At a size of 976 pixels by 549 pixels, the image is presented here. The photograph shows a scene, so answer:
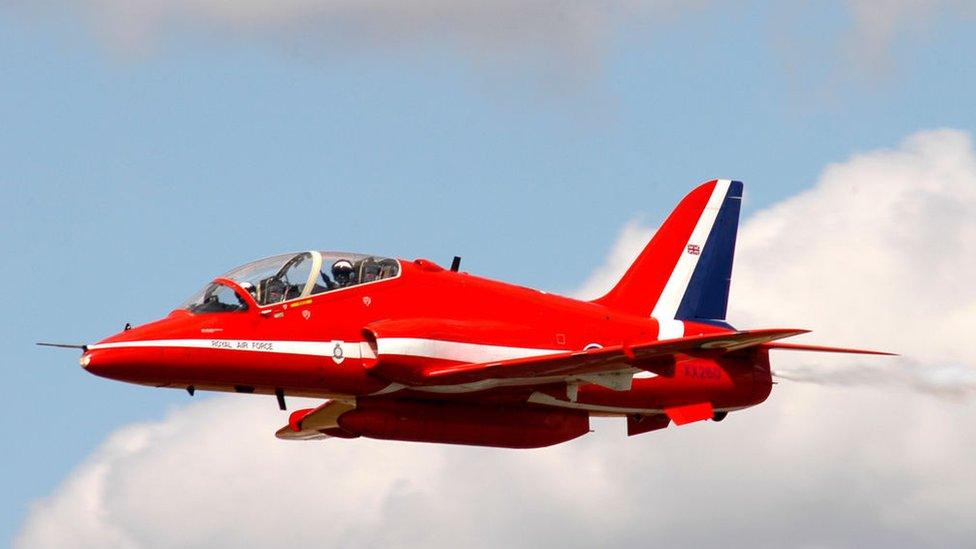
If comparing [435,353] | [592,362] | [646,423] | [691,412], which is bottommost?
[646,423]

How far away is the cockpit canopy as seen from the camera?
1428 inches

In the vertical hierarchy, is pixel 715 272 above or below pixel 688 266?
below

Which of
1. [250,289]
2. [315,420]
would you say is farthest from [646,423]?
[250,289]

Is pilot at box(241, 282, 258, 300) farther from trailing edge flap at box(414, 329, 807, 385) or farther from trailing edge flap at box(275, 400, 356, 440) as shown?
trailing edge flap at box(275, 400, 356, 440)

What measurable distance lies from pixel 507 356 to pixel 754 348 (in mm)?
5812

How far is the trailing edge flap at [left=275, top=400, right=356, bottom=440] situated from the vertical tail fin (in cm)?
624

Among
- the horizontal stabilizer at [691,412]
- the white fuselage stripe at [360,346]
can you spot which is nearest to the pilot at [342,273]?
the white fuselage stripe at [360,346]

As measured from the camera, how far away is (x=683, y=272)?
42562 mm

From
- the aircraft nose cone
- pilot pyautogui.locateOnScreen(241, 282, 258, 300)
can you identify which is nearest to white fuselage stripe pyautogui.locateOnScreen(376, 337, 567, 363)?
pilot pyautogui.locateOnScreen(241, 282, 258, 300)

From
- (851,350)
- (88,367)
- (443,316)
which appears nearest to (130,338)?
(88,367)

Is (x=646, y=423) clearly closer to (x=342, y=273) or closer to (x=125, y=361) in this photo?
(x=342, y=273)

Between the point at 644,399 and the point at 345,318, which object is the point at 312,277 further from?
the point at 644,399

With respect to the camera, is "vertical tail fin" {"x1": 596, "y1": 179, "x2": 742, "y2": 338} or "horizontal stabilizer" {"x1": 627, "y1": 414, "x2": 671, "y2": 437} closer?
"horizontal stabilizer" {"x1": 627, "y1": 414, "x2": 671, "y2": 437}

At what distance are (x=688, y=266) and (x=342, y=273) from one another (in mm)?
9221
